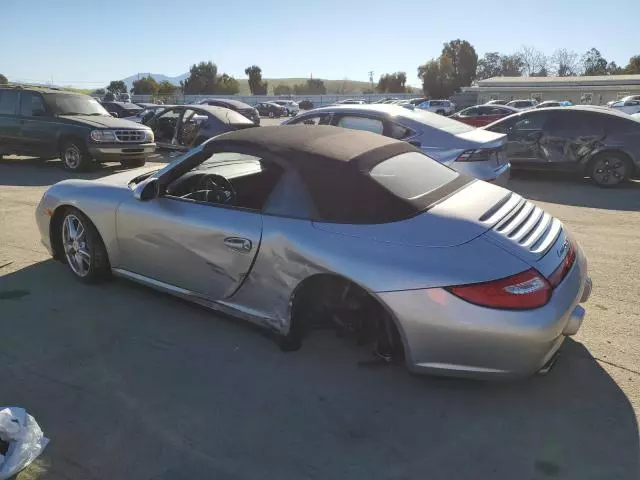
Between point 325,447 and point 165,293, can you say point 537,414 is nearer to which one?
point 325,447

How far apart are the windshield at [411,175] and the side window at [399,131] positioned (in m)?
3.16

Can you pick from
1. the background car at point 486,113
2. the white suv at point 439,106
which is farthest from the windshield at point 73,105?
the white suv at point 439,106

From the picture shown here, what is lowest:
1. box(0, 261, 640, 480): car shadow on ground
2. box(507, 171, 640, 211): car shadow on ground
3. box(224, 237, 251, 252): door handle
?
box(0, 261, 640, 480): car shadow on ground

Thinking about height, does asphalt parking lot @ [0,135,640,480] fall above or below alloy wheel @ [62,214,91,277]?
below

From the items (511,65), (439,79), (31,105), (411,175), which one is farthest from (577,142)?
(511,65)

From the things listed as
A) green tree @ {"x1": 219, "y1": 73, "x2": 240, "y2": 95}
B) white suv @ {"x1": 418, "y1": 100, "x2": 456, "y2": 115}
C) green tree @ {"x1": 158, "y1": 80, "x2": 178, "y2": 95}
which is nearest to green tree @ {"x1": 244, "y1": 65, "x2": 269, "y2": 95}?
green tree @ {"x1": 219, "y1": 73, "x2": 240, "y2": 95}

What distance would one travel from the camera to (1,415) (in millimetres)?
2270

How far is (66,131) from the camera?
35.2 feet

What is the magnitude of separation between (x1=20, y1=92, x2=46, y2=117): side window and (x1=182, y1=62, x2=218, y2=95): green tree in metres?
68.7

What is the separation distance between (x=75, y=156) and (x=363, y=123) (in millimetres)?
6793

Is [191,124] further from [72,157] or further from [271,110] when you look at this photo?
[271,110]

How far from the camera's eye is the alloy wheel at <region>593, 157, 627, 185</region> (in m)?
9.09

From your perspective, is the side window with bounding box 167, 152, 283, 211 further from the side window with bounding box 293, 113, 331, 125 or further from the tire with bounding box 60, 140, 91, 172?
the tire with bounding box 60, 140, 91, 172

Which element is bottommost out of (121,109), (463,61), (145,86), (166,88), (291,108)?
(121,109)
